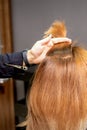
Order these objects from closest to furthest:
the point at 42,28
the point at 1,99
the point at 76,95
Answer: the point at 76,95 → the point at 42,28 → the point at 1,99

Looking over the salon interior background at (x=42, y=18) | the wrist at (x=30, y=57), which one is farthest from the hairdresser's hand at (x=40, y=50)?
the salon interior background at (x=42, y=18)

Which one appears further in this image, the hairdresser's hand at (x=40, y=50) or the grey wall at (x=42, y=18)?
the grey wall at (x=42, y=18)

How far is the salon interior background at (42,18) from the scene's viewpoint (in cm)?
239

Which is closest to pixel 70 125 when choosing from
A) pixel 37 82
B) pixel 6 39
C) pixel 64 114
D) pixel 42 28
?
pixel 64 114

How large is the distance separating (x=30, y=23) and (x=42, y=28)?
160mm

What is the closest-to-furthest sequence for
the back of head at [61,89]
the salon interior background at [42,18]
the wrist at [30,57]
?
the back of head at [61,89], the wrist at [30,57], the salon interior background at [42,18]

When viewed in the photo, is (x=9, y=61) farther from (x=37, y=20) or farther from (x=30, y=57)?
(x=37, y=20)

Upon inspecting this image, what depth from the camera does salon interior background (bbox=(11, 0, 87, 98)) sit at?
2389 millimetres

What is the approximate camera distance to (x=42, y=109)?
0.98 m

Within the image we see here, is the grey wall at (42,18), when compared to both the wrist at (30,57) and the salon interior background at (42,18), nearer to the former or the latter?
the salon interior background at (42,18)

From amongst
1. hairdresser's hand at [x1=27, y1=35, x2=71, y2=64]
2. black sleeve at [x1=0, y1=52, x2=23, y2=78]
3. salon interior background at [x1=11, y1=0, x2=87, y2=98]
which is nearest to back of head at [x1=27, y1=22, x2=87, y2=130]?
hairdresser's hand at [x1=27, y1=35, x2=71, y2=64]

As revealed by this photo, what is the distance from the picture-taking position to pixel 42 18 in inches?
104

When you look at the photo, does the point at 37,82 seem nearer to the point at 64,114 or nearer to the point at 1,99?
the point at 64,114

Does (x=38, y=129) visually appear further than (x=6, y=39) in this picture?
No
